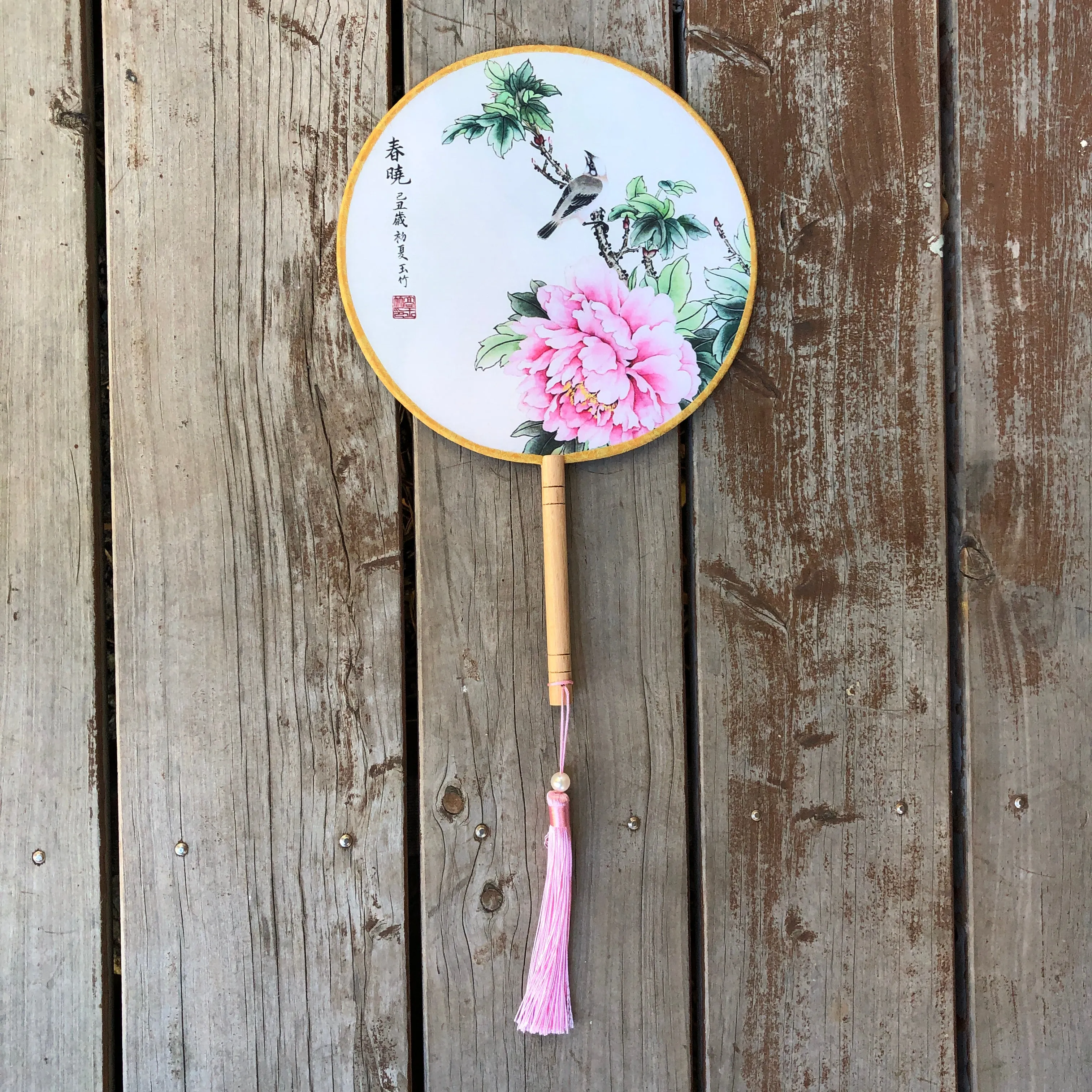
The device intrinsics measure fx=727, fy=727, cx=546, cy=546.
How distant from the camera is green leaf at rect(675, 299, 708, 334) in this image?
0.61 m

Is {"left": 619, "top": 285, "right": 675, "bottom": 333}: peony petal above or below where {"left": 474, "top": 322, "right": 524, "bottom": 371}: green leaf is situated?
above

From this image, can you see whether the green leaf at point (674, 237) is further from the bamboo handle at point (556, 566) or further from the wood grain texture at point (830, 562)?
the bamboo handle at point (556, 566)

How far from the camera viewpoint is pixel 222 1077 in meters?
0.62

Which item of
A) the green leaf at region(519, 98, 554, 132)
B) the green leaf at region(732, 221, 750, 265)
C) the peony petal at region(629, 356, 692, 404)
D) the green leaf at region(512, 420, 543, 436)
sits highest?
the green leaf at region(519, 98, 554, 132)

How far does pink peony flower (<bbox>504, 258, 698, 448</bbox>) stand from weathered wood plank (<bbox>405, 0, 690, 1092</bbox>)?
0.05 m

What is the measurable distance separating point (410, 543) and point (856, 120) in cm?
54

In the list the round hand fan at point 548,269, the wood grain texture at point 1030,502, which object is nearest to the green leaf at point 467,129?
the round hand fan at point 548,269

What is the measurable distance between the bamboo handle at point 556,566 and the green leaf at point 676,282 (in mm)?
162

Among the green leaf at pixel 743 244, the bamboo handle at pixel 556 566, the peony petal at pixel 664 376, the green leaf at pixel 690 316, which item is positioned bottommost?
the bamboo handle at pixel 556 566

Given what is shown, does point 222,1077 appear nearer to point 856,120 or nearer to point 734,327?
point 734,327

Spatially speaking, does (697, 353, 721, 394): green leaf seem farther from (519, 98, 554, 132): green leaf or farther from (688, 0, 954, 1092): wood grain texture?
(519, 98, 554, 132): green leaf

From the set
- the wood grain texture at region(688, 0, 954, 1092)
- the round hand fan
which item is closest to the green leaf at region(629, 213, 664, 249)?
the round hand fan

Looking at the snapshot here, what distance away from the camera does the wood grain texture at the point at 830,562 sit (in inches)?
24.8

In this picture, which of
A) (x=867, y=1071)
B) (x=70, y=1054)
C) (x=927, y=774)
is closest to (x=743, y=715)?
(x=927, y=774)
